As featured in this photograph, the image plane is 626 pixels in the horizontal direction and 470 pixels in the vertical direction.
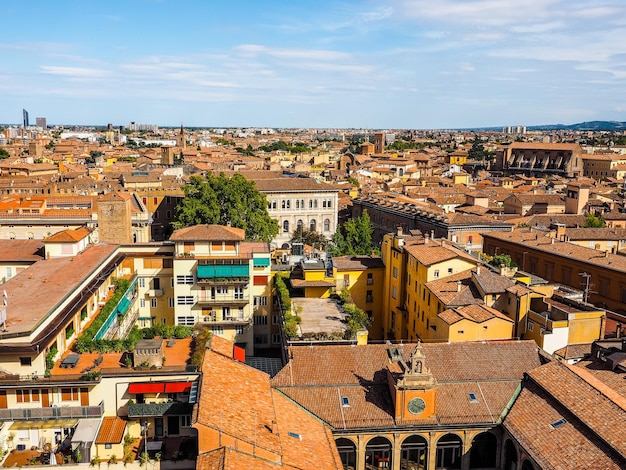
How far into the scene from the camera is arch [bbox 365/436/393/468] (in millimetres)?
22203

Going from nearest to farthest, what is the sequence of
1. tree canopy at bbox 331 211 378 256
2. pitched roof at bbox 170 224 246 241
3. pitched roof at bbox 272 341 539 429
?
pitched roof at bbox 272 341 539 429 → pitched roof at bbox 170 224 246 241 → tree canopy at bbox 331 211 378 256

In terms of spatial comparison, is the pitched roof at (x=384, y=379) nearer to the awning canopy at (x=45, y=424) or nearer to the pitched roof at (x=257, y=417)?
the pitched roof at (x=257, y=417)

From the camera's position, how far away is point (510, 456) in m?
22.2

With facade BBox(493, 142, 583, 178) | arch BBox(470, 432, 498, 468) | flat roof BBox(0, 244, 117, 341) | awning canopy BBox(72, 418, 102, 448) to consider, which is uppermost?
facade BBox(493, 142, 583, 178)

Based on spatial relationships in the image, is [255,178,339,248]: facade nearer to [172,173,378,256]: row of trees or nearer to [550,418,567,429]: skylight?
[172,173,378,256]: row of trees

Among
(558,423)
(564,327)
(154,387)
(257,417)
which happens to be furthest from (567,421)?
(154,387)

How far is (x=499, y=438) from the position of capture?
73.7 feet

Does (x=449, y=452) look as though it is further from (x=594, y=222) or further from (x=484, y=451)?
(x=594, y=222)

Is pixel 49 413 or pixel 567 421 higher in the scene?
pixel 567 421

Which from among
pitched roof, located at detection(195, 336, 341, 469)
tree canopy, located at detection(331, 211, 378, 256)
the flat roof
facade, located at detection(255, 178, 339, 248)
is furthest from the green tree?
pitched roof, located at detection(195, 336, 341, 469)

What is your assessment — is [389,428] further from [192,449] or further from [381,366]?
[192,449]

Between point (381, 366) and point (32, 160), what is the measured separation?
116070 mm

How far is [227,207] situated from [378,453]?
3613 centimetres

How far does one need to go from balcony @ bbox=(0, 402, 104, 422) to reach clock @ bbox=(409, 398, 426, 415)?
36.7 ft
